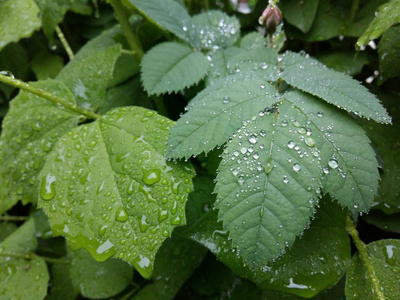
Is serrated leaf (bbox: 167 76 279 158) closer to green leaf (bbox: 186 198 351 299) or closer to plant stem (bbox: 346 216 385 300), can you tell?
green leaf (bbox: 186 198 351 299)

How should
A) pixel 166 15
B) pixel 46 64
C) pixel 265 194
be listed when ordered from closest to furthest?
1. pixel 265 194
2. pixel 166 15
3. pixel 46 64

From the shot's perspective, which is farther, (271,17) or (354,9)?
(354,9)

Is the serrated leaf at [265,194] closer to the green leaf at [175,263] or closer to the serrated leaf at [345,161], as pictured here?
Result: the serrated leaf at [345,161]

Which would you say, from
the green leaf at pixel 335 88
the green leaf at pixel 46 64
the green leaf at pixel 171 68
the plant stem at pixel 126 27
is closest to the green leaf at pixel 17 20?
the green leaf at pixel 46 64

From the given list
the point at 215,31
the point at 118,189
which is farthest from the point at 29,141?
the point at 215,31

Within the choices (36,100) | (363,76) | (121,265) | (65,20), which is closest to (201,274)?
(121,265)

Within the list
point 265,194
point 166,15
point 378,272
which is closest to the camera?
point 265,194

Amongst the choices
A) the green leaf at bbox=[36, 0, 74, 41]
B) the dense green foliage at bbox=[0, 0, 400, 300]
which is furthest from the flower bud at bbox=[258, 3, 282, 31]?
the green leaf at bbox=[36, 0, 74, 41]

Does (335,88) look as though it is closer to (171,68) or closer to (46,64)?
(171,68)
